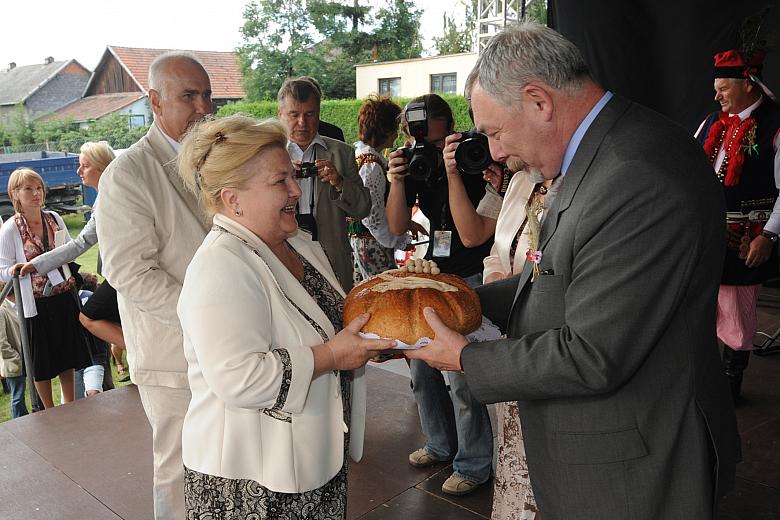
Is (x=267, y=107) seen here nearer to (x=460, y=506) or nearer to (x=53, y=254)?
(x=53, y=254)

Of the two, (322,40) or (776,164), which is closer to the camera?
(776,164)

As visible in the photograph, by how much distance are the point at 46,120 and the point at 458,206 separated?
58.9ft

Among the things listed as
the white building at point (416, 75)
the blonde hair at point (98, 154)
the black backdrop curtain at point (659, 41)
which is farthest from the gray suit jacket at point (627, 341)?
the white building at point (416, 75)

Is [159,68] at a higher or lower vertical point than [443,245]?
higher

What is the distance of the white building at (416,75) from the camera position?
931 inches

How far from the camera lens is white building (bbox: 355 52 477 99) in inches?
931

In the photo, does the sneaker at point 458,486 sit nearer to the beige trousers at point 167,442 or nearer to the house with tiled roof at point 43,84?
the beige trousers at point 167,442

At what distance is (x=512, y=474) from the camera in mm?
2248

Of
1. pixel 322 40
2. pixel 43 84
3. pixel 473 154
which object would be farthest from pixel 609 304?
pixel 43 84

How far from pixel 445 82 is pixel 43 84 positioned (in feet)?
58.6

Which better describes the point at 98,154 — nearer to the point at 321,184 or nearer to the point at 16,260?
the point at 16,260

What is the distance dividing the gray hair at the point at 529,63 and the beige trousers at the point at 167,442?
5.33 ft

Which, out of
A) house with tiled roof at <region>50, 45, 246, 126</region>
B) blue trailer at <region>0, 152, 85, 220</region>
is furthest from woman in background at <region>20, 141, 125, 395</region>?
house with tiled roof at <region>50, 45, 246, 126</region>

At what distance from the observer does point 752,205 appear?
12.8 feet
